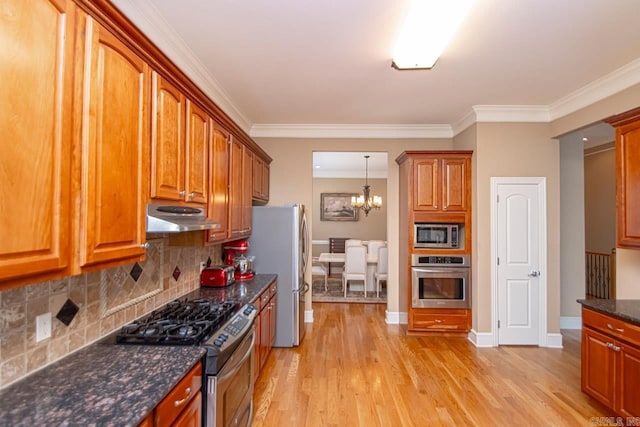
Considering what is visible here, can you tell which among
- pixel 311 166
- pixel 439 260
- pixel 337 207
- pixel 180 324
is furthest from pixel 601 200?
A: pixel 180 324

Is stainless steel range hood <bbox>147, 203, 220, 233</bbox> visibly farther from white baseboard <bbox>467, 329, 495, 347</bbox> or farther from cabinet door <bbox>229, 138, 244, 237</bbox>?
white baseboard <bbox>467, 329, 495, 347</bbox>

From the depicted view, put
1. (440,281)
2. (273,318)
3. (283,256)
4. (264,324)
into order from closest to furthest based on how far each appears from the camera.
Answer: (264,324)
(273,318)
(283,256)
(440,281)

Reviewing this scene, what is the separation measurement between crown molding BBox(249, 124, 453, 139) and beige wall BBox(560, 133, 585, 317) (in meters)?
1.56

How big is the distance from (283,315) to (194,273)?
1.20 meters

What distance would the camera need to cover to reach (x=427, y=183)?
13.4 ft

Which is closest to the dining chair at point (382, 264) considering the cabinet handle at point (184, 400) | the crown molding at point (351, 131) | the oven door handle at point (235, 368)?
the crown molding at point (351, 131)

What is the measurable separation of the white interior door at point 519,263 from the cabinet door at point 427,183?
72 centimetres

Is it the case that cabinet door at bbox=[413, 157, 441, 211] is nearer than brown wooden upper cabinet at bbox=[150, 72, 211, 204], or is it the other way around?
brown wooden upper cabinet at bbox=[150, 72, 211, 204]

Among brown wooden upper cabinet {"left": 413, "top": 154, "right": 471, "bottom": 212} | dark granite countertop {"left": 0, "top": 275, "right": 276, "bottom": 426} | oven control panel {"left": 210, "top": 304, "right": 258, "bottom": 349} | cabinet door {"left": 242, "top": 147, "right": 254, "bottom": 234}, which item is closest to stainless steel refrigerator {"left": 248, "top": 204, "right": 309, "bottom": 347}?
cabinet door {"left": 242, "top": 147, "right": 254, "bottom": 234}

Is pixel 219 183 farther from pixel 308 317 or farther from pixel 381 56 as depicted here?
pixel 308 317

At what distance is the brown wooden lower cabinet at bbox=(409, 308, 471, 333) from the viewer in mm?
4059

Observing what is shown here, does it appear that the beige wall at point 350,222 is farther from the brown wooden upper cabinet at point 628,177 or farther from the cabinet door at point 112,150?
the cabinet door at point 112,150

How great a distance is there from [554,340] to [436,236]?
1.83m

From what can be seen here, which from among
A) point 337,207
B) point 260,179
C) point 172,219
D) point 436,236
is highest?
point 260,179
